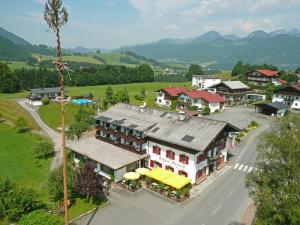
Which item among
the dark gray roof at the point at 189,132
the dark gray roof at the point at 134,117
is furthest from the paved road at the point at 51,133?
the dark gray roof at the point at 189,132

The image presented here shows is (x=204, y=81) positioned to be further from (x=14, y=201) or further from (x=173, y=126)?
(x=14, y=201)

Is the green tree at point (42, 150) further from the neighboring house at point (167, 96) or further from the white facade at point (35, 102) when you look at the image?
the neighboring house at point (167, 96)

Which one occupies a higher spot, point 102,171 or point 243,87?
point 243,87

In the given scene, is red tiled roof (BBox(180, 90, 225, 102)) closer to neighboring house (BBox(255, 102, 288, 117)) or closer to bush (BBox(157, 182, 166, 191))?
neighboring house (BBox(255, 102, 288, 117))

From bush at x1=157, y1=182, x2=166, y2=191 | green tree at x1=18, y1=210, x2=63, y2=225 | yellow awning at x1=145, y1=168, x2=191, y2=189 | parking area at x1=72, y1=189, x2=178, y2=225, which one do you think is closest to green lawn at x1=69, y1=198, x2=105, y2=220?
parking area at x1=72, y1=189, x2=178, y2=225

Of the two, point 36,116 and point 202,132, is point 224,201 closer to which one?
point 202,132

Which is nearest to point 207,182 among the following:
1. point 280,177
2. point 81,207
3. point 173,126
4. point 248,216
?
point 248,216

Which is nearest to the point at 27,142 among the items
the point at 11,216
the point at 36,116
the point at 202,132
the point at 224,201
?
the point at 36,116
